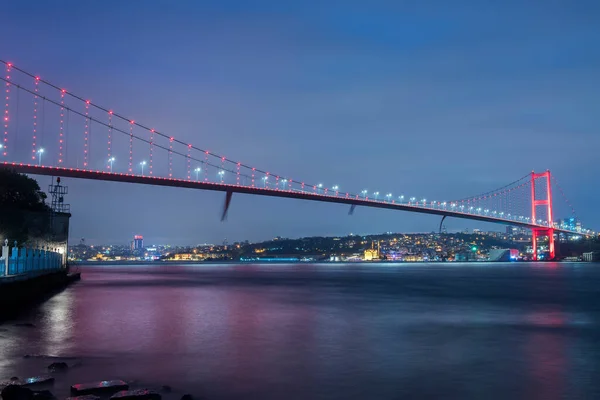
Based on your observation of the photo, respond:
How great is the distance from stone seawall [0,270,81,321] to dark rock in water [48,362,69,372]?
7170 mm

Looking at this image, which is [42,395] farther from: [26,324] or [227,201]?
[227,201]

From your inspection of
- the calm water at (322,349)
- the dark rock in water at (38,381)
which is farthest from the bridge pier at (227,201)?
the dark rock in water at (38,381)

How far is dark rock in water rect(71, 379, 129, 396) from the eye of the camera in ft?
24.1

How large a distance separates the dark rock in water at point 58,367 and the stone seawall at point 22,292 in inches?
282

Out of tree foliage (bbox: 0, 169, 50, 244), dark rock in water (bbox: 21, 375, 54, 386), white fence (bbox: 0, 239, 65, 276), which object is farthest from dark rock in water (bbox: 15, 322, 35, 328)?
tree foliage (bbox: 0, 169, 50, 244)

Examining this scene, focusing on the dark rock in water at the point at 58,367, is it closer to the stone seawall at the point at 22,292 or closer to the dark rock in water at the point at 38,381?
the dark rock in water at the point at 38,381

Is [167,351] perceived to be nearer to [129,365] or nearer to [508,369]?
[129,365]

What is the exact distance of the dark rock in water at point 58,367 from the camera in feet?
30.1

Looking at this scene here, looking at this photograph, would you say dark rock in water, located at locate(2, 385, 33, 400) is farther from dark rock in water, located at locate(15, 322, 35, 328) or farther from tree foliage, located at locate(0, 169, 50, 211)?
tree foliage, located at locate(0, 169, 50, 211)

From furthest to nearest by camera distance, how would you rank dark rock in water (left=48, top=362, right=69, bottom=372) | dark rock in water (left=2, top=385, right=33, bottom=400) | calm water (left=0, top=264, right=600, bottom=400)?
dark rock in water (left=48, top=362, right=69, bottom=372), calm water (left=0, top=264, right=600, bottom=400), dark rock in water (left=2, top=385, right=33, bottom=400)

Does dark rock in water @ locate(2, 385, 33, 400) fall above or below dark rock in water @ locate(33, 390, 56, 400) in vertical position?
above

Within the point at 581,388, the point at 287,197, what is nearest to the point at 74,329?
the point at 581,388

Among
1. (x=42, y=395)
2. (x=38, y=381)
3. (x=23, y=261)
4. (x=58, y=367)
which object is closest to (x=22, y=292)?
(x=23, y=261)

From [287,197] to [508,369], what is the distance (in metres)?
50.6
